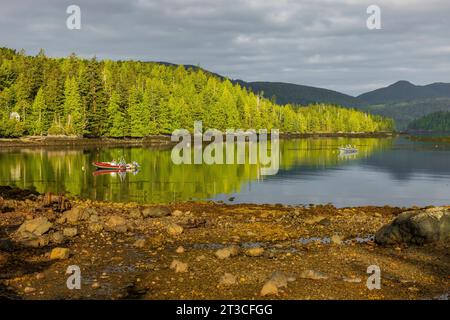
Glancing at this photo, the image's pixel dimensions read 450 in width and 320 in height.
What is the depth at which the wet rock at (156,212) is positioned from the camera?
2780 centimetres

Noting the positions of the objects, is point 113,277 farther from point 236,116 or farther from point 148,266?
point 236,116

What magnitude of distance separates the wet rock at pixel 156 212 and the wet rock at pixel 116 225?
3143mm

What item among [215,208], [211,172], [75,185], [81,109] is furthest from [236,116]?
[215,208]

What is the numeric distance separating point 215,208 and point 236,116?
161 metres

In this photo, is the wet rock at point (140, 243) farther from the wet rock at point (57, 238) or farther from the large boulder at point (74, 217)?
the large boulder at point (74, 217)

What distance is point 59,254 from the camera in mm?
17484

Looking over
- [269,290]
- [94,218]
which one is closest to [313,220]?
[94,218]

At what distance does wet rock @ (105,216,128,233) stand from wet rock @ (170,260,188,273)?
718 cm

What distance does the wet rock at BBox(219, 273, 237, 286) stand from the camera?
14.5 metres

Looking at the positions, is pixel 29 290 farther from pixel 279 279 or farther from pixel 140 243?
pixel 279 279

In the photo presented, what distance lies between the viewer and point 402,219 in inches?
816

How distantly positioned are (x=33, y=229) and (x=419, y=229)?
58.1 ft

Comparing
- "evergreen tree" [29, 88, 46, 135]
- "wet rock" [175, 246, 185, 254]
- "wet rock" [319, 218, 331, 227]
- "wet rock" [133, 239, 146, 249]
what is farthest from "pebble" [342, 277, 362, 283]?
"evergreen tree" [29, 88, 46, 135]

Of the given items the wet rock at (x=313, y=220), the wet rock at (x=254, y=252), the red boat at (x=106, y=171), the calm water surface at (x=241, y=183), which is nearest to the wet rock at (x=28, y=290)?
the wet rock at (x=254, y=252)
